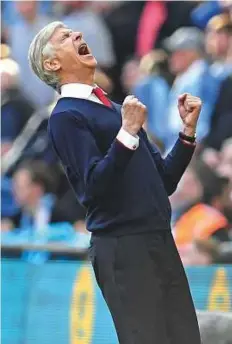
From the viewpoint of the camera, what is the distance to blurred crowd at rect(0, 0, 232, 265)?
7859 mm

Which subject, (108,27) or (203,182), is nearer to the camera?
(203,182)

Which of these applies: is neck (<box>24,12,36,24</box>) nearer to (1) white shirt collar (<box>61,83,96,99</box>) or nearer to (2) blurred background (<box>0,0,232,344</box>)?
(2) blurred background (<box>0,0,232,344</box>)

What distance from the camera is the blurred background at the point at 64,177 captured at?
6742 mm

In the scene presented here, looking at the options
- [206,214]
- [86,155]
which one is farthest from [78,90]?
[206,214]

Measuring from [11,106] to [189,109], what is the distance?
5549 millimetres

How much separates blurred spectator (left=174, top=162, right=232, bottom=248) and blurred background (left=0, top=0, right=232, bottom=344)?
1 centimetres

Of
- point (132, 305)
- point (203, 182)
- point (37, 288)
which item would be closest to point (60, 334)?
point (37, 288)

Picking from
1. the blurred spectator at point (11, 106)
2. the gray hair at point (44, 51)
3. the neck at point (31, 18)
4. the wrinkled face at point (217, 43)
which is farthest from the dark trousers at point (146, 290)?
the neck at point (31, 18)

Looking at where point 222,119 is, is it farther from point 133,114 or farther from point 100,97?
point 133,114

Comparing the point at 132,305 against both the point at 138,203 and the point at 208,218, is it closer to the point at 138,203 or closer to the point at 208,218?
the point at 138,203

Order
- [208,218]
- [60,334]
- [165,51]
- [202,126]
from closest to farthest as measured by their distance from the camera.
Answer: [60,334], [208,218], [202,126], [165,51]

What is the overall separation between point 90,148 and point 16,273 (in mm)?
3036

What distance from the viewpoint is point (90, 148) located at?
4176 mm

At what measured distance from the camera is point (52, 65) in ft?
14.4
